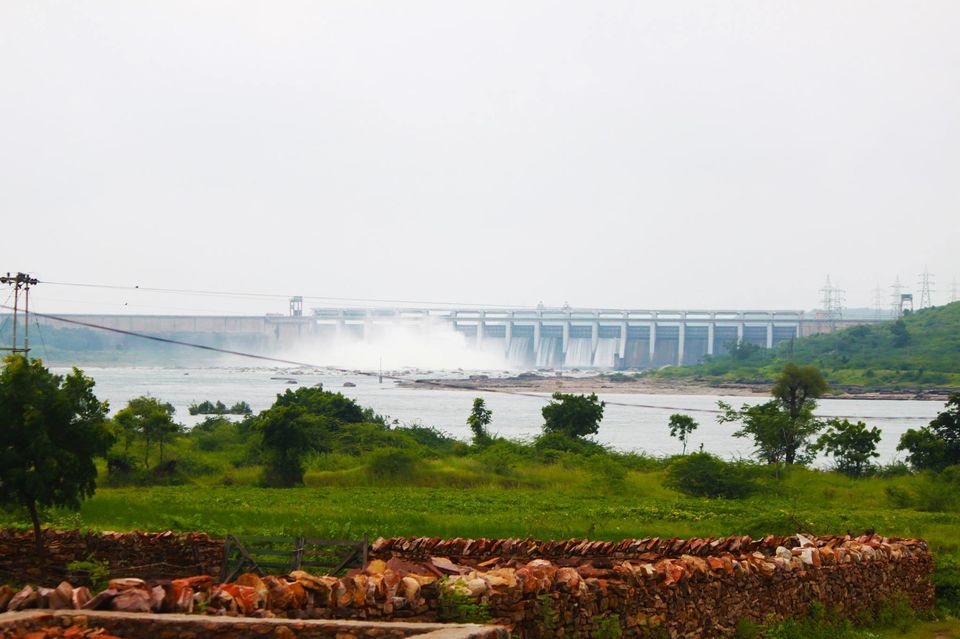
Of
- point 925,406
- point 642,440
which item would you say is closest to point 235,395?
point 642,440

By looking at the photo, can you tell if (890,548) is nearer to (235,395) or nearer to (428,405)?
(428,405)

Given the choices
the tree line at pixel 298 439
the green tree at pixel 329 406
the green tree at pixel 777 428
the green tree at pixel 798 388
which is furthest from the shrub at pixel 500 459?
the green tree at pixel 798 388

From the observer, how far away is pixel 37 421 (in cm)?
1104

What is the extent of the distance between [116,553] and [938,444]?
22034 millimetres

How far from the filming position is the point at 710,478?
2166cm

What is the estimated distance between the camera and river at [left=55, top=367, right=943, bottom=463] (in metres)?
49.0

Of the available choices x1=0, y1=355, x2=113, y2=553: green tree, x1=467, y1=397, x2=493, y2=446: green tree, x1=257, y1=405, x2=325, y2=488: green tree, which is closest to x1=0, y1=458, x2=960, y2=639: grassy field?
x1=257, y1=405, x2=325, y2=488: green tree

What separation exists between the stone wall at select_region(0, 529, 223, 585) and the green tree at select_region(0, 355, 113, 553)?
2.34 feet

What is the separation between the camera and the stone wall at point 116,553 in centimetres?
986

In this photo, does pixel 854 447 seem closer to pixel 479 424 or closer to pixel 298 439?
pixel 479 424

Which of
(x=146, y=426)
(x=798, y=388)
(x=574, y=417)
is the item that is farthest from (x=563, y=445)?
(x=146, y=426)

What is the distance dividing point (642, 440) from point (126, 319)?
86677 millimetres

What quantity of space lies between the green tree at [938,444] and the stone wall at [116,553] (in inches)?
809

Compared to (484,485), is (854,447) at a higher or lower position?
higher
